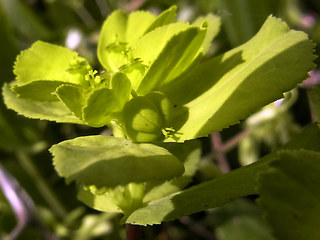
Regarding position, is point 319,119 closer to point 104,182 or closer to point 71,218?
point 104,182

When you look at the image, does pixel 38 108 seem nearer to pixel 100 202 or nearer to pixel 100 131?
pixel 100 202

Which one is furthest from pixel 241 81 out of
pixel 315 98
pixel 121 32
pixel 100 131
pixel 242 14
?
pixel 100 131

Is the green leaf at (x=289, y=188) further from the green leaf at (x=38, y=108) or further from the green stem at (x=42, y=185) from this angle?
the green stem at (x=42, y=185)

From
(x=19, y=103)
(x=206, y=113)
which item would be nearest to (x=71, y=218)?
(x=19, y=103)

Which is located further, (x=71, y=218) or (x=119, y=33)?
(x=71, y=218)

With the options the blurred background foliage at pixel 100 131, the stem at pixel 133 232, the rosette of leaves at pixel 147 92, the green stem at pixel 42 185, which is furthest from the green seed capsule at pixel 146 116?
the green stem at pixel 42 185

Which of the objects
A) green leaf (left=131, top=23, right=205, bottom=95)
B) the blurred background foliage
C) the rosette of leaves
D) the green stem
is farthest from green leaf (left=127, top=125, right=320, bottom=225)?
the green stem

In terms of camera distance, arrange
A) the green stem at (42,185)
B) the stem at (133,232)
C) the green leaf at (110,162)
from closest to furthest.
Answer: the green leaf at (110,162) < the stem at (133,232) < the green stem at (42,185)
